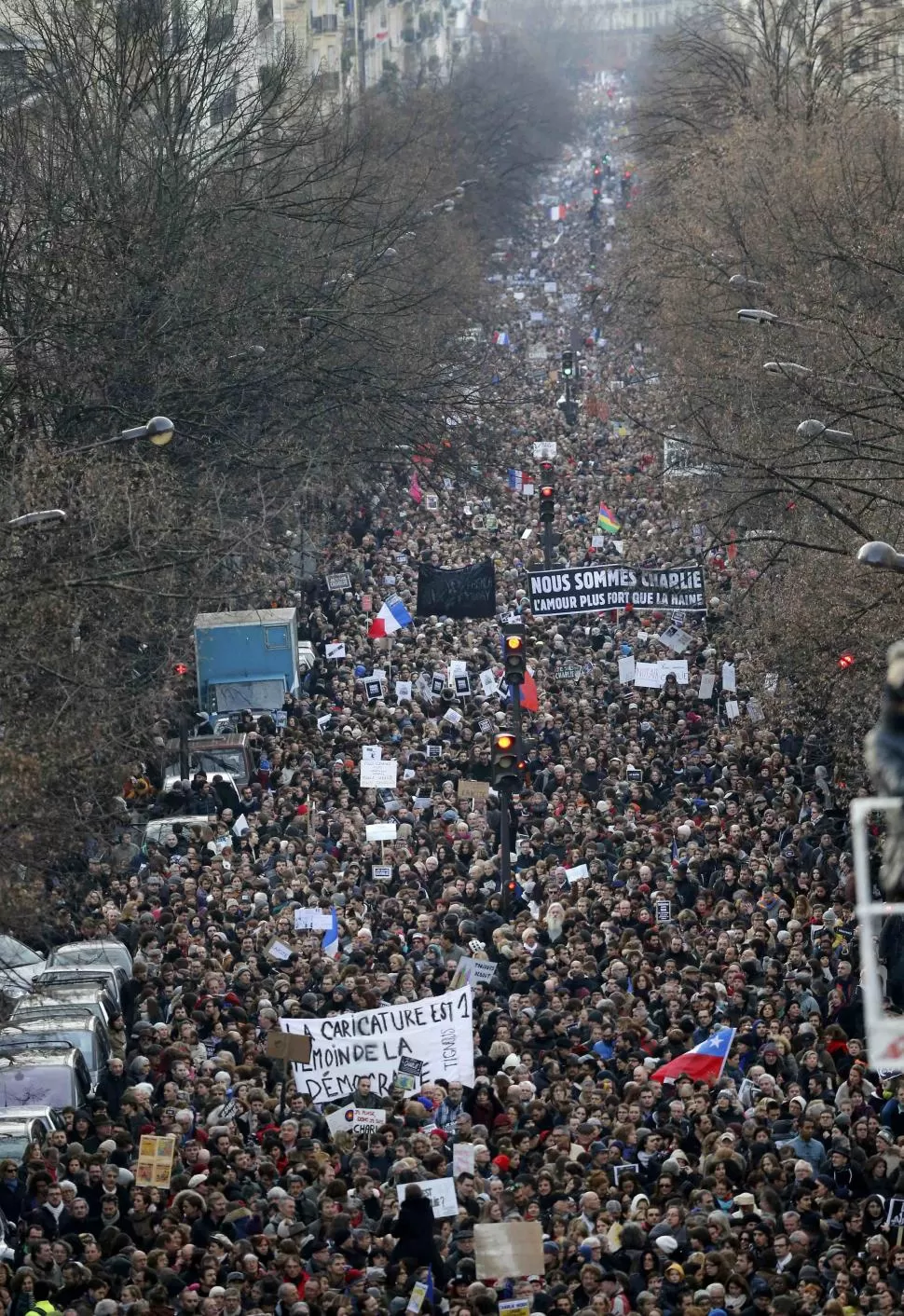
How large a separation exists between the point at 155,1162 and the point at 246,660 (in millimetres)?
17373

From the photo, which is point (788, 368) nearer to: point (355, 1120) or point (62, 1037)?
point (62, 1037)

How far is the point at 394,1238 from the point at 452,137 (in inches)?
2789

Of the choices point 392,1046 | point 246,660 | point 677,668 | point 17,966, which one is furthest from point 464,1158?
point 246,660

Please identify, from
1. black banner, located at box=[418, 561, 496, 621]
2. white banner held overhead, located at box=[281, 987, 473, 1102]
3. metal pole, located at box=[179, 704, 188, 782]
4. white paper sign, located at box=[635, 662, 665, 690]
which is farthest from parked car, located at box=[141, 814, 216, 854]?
black banner, located at box=[418, 561, 496, 621]

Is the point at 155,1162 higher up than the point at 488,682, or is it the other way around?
the point at 488,682

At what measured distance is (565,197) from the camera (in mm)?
123312

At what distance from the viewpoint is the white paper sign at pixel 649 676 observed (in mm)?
31511

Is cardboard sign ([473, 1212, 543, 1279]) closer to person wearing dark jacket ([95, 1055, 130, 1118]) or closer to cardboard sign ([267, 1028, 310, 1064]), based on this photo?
cardboard sign ([267, 1028, 310, 1064])

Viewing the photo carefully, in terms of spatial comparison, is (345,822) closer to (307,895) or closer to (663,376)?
(307,895)

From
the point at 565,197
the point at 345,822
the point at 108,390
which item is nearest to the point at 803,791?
the point at 345,822

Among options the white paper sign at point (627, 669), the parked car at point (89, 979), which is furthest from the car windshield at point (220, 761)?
the parked car at point (89, 979)

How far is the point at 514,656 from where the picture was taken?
80.2 ft

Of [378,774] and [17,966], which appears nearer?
[17,966]

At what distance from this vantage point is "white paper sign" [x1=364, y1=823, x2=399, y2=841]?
2525 cm
